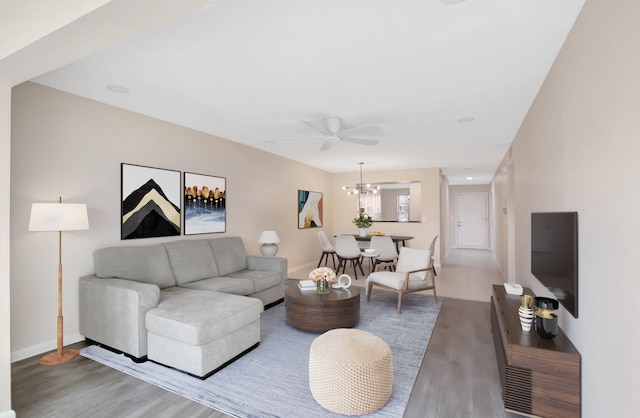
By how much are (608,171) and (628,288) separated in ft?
1.86

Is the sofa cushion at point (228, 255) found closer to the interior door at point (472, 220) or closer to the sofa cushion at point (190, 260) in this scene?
the sofa cushion at point (190, 260)

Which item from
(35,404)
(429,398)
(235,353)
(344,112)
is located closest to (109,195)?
(35,404)

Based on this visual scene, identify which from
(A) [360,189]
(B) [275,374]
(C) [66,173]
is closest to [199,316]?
(B) [275,374]

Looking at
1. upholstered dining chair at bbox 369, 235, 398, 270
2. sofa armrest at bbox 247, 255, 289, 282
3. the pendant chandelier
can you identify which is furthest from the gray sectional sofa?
the pendant chandelier

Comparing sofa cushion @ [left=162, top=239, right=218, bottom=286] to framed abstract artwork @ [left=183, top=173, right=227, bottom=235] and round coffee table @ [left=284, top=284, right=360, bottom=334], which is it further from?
round coffee table @ [left=284, top=284, right=360, bottom=334]

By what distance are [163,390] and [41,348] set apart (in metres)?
1.58

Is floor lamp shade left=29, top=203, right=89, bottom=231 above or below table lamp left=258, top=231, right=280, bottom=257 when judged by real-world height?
above

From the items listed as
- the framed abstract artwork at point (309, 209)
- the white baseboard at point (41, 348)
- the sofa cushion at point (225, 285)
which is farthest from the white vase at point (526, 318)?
the framed abstract artwork at point (309, 209)

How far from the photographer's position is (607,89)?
1521 mm

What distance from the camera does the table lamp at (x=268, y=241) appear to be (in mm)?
5160

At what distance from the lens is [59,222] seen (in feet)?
8.79

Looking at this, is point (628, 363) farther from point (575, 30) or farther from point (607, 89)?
point (575, 30)

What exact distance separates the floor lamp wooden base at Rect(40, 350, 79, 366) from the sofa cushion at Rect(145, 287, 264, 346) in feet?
2.83

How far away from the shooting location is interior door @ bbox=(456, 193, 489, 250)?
11312 millimetres
